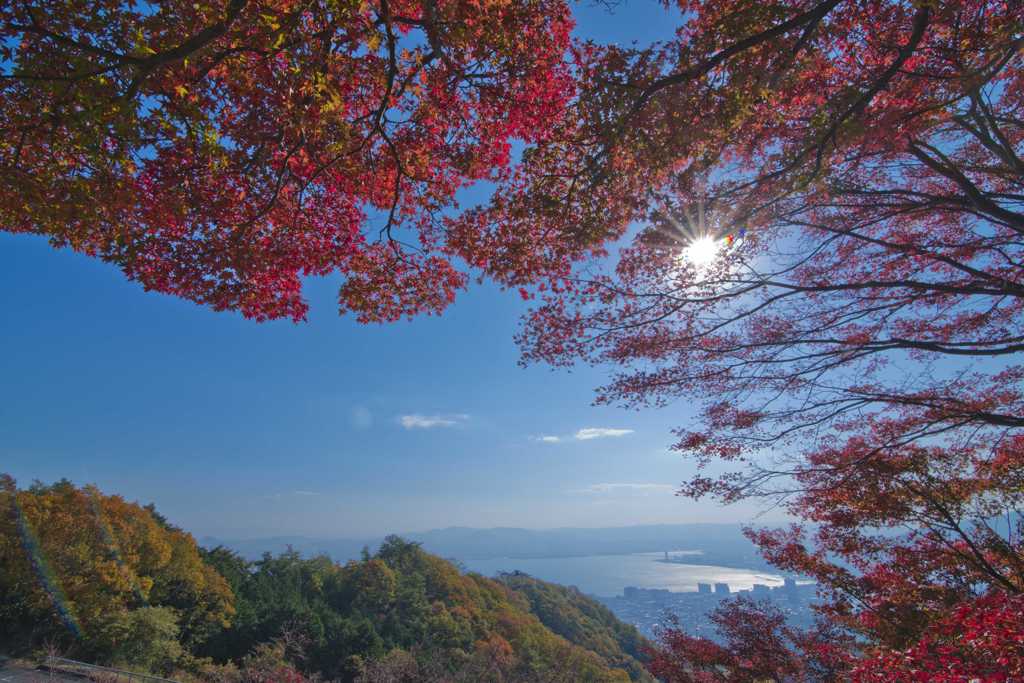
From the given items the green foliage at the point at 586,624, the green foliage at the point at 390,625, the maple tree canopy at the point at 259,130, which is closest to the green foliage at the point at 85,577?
the green foliage at the point at 390,625

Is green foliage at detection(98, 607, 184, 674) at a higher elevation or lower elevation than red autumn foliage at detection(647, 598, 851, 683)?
lower

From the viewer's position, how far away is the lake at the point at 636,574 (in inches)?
3034

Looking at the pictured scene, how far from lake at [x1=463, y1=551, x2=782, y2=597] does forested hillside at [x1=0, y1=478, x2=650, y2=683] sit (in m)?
41.7

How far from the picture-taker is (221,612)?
19.6m

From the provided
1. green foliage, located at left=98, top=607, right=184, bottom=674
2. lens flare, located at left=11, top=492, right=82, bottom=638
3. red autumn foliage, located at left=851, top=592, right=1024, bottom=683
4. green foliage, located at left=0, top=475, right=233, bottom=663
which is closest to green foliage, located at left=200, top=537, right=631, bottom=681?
green foliage, located at left=0, top=475, right=233, bottom=663

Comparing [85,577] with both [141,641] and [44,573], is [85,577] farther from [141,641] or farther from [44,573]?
[141,641]

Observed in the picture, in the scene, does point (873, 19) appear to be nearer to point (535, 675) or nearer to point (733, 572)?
point (535, 675)

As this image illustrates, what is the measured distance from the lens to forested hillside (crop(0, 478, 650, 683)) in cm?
1495

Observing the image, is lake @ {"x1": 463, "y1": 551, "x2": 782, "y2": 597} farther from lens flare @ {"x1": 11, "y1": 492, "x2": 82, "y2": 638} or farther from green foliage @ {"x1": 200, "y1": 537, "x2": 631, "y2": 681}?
lens flare @ {"x1": 11, "y1": 492, "x2": 82, "y2": 638}

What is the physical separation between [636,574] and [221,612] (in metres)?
108

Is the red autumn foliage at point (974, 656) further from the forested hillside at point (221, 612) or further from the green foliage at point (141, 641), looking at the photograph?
the green foliage at point (141, 641)

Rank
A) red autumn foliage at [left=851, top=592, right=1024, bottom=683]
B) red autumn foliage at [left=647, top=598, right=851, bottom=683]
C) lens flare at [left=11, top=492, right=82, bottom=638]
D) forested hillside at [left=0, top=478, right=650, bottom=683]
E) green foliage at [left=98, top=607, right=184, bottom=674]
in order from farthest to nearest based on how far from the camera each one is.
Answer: forested hillside at [left=0, top=478, right=650, bottom=683] < lens flare at [left=11, top=492, right=82, bottom=638] < green foliage at [left=98, top=607, right=184, bottom=674] < red autumn foliage at [left=647, top=598, right=851, bottom=683] < red autumn foliage at [left=851, top=592, right=1024, bottom=683]

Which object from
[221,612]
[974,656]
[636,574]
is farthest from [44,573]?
[636,574]

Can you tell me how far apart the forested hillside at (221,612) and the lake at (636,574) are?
41.7 m
